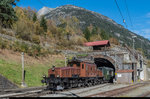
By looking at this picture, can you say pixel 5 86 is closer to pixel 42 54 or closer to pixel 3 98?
pixel 3 98

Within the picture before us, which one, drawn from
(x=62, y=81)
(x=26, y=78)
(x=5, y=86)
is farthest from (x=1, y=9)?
(x=62, y=81)

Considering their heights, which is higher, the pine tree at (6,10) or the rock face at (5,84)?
the pine tree at (6,10)

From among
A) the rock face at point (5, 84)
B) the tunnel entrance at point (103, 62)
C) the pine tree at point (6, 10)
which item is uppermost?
the pine tree at point (6, 10)

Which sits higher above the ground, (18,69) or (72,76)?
(18,69)

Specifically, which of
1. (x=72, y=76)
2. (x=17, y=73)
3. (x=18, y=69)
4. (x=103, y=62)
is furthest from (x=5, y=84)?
(x=103, y=62)

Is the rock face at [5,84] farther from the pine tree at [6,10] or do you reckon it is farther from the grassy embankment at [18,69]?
the pine tree at [6,10]

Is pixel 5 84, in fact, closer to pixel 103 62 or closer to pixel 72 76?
pixel 72 76

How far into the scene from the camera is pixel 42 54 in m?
39.4

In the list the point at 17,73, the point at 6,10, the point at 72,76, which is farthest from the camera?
the point at 6,10

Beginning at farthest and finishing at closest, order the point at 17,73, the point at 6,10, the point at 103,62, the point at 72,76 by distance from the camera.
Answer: the point at 103,62
the point at 6,10
the point at 17,73
the point at 72,76

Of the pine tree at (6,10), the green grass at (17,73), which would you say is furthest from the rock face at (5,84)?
the pine tree at (6,10)

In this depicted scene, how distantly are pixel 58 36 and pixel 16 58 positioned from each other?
45.6m

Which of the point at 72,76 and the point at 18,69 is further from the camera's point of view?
the point at 18,69

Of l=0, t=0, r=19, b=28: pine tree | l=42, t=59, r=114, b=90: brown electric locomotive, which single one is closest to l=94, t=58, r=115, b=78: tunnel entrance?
l=42, t=59, r=114, b=90: brown electric locomotive
